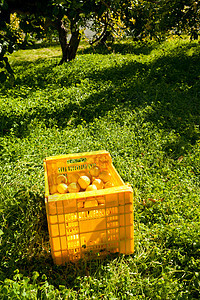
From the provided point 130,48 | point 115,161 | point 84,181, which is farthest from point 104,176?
point 130,48

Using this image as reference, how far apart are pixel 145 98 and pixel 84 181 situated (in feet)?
14.2

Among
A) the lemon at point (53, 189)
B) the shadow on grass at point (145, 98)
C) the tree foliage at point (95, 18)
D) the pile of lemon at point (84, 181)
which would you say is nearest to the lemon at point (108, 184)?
the pile of lemon at point (84, 181)

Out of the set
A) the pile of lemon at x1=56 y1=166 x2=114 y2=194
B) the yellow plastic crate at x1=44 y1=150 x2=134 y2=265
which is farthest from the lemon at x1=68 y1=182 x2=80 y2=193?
the yellow plastic crate at x1=44 y1=150 x2=134 y2=265

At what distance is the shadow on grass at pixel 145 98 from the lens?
5922mm

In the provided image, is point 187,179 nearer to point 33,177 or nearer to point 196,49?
point 33,177

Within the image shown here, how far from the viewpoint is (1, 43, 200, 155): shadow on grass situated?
5.92 metres

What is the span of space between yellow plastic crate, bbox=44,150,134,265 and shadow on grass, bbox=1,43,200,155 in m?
2.45

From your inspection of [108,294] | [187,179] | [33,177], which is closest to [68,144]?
[33,177]

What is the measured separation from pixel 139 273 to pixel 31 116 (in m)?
4.24

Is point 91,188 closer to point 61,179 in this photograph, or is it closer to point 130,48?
point 61,179

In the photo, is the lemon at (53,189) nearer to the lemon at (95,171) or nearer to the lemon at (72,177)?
the lemon at (72,177)

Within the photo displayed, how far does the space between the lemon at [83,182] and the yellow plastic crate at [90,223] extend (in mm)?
348

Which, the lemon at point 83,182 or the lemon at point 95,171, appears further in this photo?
the lemon at point 95,171

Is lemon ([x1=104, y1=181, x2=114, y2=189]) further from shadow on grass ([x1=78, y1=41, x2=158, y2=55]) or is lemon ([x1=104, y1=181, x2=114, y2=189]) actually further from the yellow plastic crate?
shadow on grass ([x1=78, y1=41, x2=158, y2=55])
